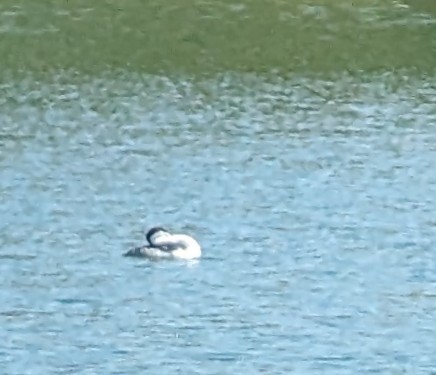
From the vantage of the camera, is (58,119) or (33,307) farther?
(58,119)

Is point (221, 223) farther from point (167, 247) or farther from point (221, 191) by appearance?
point (167, 247)

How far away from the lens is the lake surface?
106 ft

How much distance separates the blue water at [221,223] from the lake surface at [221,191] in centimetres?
5

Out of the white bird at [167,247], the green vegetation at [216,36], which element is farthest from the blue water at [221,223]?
the green vegetation at [216,36]

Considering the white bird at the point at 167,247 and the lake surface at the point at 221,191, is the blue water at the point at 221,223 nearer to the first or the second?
the lake surface at the point at 221,191

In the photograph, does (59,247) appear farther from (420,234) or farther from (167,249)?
(420,234)

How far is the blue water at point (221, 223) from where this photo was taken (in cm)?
3203

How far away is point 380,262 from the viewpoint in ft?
118

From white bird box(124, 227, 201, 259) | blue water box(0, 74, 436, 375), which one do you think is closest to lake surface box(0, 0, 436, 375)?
blue water box(0, 74, 436, 375)

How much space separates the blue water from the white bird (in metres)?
0.16

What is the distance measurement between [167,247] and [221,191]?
422 centimetres

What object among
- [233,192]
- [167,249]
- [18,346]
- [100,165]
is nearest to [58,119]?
[100,165]

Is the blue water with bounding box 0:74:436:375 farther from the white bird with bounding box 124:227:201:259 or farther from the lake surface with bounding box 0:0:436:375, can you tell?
the white bird with bounding box 124:227:201:259

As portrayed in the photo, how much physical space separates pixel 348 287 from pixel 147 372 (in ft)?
16.3
